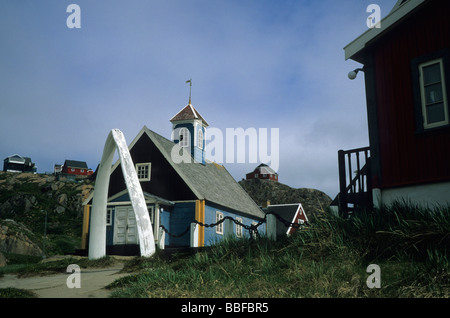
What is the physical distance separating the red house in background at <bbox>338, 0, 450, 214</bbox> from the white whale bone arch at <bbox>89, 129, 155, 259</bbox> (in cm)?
589

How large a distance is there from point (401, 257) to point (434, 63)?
512 cm

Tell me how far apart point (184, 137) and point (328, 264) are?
22.6 metres

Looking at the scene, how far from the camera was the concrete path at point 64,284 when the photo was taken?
27.9ft

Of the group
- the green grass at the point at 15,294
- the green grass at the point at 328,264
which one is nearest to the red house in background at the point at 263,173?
the green grass at the point at 328,264

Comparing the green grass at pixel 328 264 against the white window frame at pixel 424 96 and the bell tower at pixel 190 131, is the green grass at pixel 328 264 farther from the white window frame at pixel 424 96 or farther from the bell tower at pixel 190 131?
the bell tower at pixel 190 131

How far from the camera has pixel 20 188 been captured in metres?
57.9

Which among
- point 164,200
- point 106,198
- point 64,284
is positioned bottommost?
point 64,284

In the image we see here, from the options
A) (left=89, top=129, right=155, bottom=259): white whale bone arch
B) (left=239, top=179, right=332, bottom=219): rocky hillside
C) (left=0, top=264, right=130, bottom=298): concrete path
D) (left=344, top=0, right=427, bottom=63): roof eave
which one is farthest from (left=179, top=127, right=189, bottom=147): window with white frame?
(left=239, top=179, right=332, bottom=219): rocky hillside

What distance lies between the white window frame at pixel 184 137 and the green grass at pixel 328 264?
64.9ft

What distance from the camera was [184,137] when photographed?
2953 cm

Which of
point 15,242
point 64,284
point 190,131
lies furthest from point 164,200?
point 64,284

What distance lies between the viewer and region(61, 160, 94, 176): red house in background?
105 meters

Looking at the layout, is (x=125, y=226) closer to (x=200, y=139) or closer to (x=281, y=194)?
(x=200, y=139)

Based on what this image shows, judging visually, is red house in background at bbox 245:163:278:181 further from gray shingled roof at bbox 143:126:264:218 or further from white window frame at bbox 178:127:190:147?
white window frame at bbox 178:127:190:147
